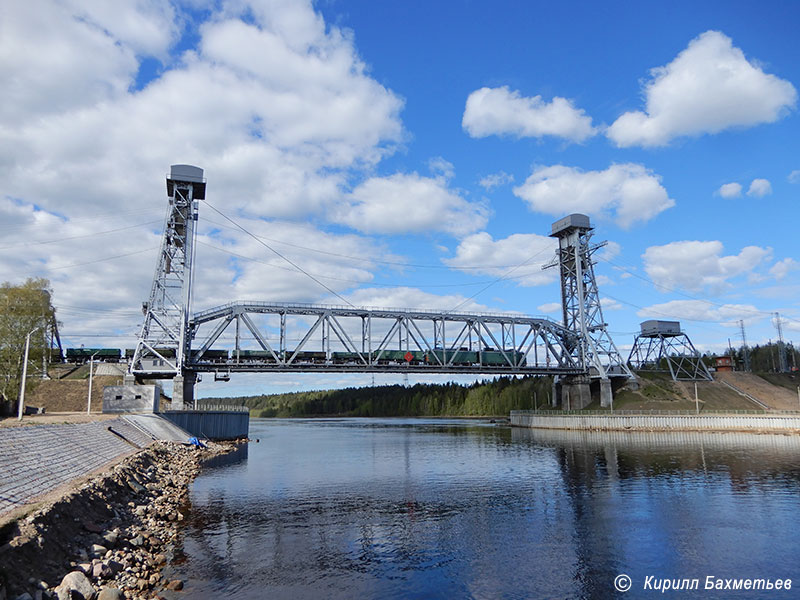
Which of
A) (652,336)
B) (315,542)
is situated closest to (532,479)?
(315,542)

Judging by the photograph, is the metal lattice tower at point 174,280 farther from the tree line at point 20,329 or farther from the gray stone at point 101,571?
the gray stone at point 101,571

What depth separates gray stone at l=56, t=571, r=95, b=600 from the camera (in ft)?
51.9

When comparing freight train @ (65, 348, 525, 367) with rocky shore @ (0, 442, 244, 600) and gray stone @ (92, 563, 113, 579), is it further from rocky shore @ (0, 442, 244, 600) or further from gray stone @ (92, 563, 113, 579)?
gray stone @ (92, 563, 113, 579)

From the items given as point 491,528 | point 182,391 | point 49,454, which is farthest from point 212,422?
point 491,528

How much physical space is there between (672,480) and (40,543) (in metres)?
43.4

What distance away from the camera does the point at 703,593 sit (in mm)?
19609

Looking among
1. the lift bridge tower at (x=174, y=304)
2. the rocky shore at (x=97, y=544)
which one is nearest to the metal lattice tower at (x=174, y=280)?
the lift bridge tower at (x=174, y=304)

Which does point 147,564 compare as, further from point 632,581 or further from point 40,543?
point 632,581

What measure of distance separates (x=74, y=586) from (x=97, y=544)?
5693 millimetres

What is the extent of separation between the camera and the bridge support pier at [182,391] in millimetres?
84375

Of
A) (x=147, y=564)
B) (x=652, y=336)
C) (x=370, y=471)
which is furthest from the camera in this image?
(x=652, y=336)

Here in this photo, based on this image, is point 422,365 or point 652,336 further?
point 652,336

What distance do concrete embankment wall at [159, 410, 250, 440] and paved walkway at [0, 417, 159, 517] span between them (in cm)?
2138

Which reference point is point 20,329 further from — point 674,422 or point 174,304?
point 674,422
